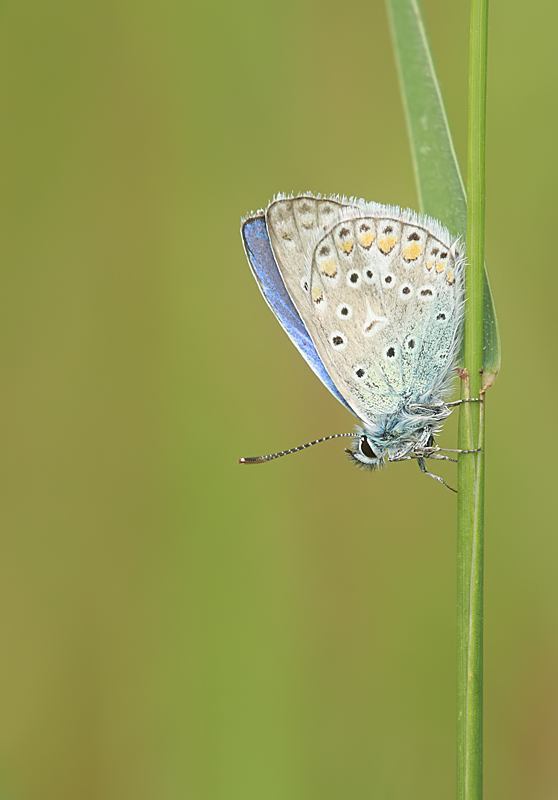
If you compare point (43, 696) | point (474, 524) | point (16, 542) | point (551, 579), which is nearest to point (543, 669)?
point (551, 579)

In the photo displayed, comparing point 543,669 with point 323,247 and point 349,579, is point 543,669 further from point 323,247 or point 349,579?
point 323,247

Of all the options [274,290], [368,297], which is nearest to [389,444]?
[368,297]

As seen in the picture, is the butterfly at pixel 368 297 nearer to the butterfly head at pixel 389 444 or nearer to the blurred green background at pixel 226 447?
the butterfly head at pixel 389 444

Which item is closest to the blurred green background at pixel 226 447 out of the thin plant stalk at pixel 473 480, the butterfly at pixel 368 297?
the butterfly at pixel 368 297

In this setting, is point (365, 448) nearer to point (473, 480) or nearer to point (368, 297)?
point (368, 297)

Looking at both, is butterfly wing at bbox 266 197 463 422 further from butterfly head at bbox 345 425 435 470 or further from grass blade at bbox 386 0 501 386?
grass blade at bbox 386 0 501 386
